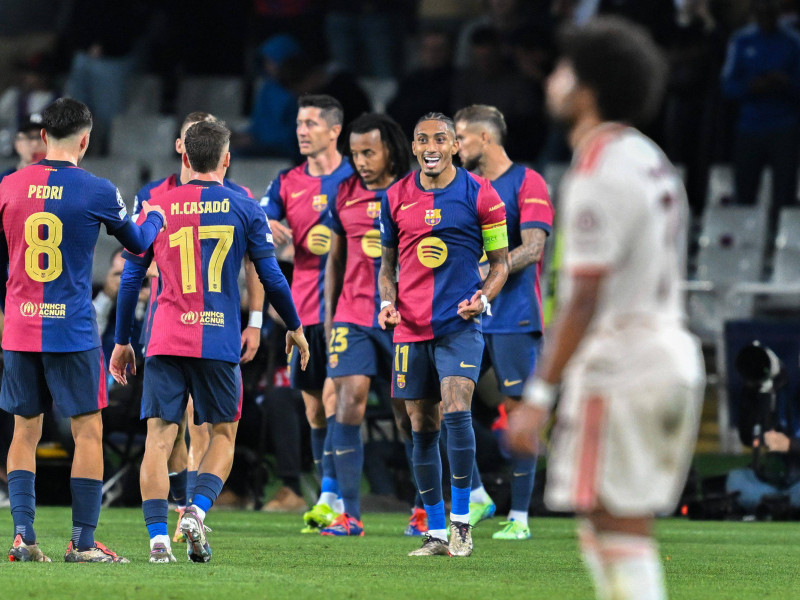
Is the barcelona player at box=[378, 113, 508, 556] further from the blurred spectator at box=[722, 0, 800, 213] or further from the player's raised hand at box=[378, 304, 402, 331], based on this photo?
the blurred spectator at box=[722, 0, 800, 213]

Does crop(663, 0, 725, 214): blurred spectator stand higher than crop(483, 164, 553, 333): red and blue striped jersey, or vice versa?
crop(663, 0, 725, 214): blurred spectator

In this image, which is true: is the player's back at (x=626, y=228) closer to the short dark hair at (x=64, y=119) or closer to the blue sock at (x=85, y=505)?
the short dark hair at (x=64, y=119)

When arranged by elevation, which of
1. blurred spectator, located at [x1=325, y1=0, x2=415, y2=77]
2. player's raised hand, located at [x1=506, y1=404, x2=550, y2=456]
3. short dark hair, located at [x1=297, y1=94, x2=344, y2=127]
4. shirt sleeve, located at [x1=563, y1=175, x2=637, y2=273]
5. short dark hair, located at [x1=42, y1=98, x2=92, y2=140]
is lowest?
player's raised hand, located at [x1=506, y1=404, x2=550, y2=456]

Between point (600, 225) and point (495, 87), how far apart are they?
37.6 ft

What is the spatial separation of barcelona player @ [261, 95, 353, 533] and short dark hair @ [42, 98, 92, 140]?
2.88 metres

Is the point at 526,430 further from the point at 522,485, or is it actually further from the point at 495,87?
the point at 495,87

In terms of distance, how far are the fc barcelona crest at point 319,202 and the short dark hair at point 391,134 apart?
657 millimetres

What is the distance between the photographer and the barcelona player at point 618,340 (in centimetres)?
356

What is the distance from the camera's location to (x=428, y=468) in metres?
7.57

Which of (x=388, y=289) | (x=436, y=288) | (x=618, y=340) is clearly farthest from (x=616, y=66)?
(x=388, y=289)

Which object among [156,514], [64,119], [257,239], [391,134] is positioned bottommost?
[156,514]

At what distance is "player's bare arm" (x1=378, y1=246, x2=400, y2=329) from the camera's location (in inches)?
292

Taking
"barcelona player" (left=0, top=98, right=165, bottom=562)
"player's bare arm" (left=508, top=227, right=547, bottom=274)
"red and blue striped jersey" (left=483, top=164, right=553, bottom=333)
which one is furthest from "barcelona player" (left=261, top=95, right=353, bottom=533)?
"barcelona player" (left=0, top=98, right=165, bottom=562)

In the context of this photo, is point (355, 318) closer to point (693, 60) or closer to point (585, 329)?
point (585, 329)
